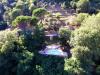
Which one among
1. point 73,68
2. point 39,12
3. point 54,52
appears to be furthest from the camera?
point 39,12

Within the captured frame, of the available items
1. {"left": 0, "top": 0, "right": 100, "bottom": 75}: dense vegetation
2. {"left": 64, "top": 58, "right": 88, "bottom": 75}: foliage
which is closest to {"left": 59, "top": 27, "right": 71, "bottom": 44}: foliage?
{"left": 0, "top": 0, "right": 100, "bottom": 75}: dense vegetation

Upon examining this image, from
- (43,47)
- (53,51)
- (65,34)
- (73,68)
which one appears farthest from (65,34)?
(73,68)

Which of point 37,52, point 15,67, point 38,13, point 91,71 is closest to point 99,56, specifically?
point 91,71

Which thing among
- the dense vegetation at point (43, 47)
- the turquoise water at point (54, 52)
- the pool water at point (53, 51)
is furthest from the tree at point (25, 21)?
the turquoise water at point (54, 52)

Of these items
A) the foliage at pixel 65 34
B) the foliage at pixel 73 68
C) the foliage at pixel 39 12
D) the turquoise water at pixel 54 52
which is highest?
the foliage at pixel 39 12

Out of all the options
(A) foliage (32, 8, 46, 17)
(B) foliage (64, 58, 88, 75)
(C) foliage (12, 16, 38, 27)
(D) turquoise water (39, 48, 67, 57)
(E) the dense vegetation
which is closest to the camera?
(B) foliage (64, 58, 88, 75)

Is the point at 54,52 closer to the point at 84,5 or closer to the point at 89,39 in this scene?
the point at 89,39

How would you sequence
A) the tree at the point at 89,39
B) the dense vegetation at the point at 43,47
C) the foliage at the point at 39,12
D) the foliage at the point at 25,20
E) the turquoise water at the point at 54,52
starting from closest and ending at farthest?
1. the dense vegetation at the point at 43,47
2. the tree at the point at 89,39
3. the turquoise water at the point at 54,52
4. the foliage at the point at 25,20
5. the foliage at the point at 39,12

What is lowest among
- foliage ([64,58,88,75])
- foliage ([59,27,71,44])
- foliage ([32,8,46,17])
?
foliage ([64,58,88,75])

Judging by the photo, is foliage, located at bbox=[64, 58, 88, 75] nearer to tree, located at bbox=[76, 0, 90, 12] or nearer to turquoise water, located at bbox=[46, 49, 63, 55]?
turquoise water, located at bbox=[46, 49, 63, 55]

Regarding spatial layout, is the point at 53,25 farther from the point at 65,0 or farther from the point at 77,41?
the point at 65,0

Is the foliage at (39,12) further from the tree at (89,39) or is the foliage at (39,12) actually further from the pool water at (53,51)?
the tree at (89,39)
